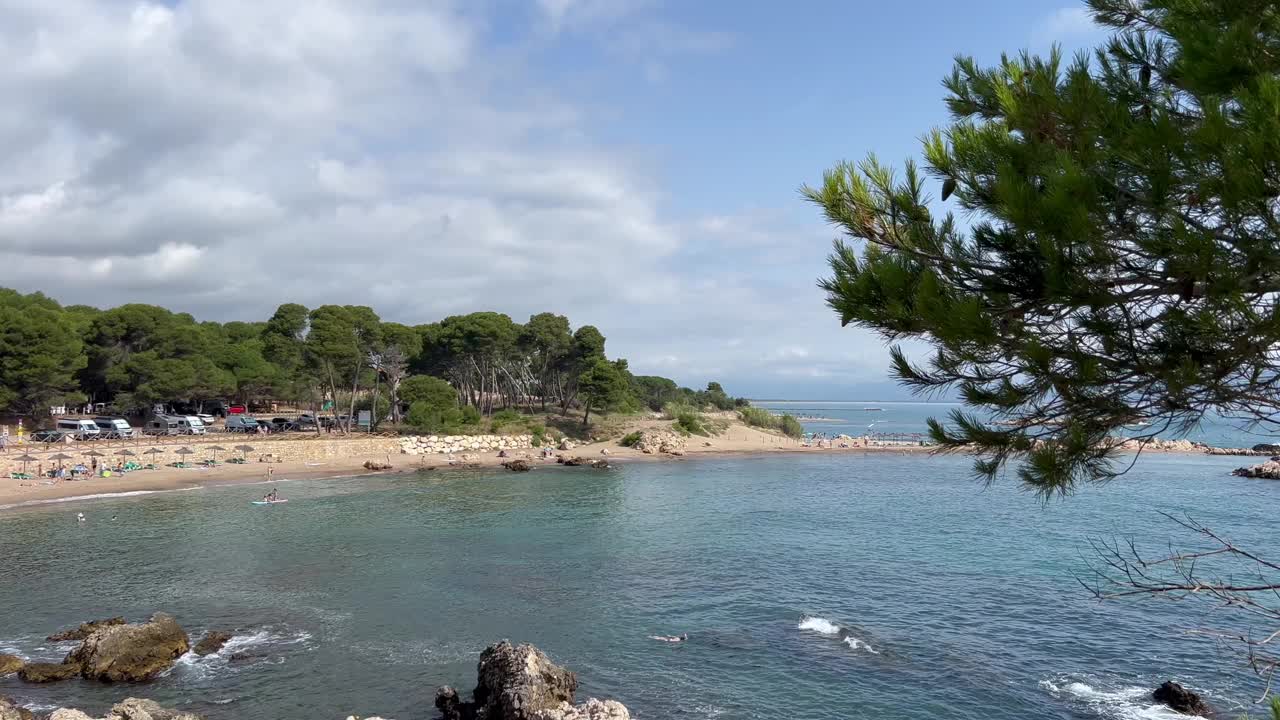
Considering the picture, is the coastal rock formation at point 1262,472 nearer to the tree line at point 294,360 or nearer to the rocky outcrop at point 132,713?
the tree line at point 294,360

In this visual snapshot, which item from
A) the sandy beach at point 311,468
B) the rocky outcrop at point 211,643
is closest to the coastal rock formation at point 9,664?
the rocky outcrop at point 211,643

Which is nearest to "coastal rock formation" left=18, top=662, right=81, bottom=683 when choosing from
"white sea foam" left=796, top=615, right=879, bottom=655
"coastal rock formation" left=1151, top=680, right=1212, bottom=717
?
"white sea foam" left=796, top=615, right=879, bottom=655

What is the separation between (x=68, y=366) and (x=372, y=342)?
18.8 metres

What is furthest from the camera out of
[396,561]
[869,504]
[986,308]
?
[869,504]

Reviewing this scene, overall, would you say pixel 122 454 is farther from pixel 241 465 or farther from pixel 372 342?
pixel 372 342

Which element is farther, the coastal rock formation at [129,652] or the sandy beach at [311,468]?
the sandy beach at [311,468]

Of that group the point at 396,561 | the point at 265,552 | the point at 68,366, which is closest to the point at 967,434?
the point at 396,561

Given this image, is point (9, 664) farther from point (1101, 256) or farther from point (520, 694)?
point (1101, 256)

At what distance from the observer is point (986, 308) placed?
16.7 ft

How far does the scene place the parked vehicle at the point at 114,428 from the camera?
4503 centimetres

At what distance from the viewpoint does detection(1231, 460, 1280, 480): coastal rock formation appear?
4812 centimetres

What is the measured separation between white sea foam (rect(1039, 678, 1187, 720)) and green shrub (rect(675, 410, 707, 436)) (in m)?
53.9

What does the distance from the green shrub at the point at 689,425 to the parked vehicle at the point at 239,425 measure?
34.7 meters

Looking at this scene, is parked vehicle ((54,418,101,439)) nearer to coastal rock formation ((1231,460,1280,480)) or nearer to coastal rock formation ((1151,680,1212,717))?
coastal rock formation ((1151,680,1212,717))
